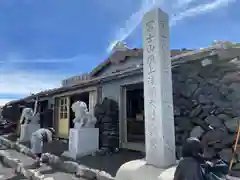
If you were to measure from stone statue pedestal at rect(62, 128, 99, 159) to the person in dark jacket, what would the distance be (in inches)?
234

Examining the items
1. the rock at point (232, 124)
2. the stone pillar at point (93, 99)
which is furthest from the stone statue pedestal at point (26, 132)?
the rock at point (232, 124)

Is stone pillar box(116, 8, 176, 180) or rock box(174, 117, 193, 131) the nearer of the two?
Result: stone pillar box(116, 8, 176, 180)

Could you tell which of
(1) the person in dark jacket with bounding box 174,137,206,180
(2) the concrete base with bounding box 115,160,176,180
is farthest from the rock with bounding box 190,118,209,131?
(1) the person in dark jacket with bounding box 174,137,206,180

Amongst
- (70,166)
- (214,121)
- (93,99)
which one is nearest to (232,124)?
(214,121)

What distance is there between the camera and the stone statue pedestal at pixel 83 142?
26.0 feet

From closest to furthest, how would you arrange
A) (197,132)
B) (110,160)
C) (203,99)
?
(197,132)
(203,99)
(110,160)

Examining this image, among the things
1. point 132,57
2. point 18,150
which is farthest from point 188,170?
point 18,150

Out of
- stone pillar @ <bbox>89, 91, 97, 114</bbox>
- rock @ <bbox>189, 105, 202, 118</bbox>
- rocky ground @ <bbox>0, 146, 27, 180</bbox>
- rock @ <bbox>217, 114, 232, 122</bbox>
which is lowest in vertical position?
rocky ground @ <bbox>0, 146, 27, 180</bbox>

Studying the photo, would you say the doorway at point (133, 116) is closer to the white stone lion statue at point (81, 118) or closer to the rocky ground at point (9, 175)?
the white stone lion statue at point (81, 118)

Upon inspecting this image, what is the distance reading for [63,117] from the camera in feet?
44.5

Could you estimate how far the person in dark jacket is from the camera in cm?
233

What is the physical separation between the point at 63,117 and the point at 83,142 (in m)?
5.82

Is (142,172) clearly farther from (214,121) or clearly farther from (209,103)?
(209,103)

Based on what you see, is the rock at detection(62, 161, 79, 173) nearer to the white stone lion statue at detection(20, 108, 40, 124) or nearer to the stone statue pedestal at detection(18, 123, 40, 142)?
the stone statue pedestal at detection(18, 123, 40, 142)
